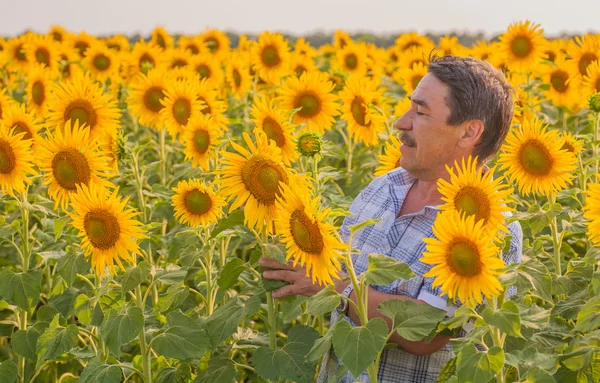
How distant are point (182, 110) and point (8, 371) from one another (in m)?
1.73

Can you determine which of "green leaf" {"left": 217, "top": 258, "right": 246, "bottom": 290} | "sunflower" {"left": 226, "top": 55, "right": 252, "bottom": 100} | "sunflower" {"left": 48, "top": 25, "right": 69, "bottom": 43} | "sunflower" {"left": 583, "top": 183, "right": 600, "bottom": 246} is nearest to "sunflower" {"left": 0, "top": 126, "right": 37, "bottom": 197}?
"green leaf" {"left": 217, "top": 258, "right": 246, "bottom": 290}

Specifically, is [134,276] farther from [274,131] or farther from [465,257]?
[465,257]

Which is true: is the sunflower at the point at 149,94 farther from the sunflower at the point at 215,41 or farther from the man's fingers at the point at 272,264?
the sunflower at the point at 215,41

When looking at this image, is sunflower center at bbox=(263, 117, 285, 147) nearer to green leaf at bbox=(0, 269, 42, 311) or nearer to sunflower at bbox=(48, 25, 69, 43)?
green leaf at bbox=(0, 269, 42, 311)

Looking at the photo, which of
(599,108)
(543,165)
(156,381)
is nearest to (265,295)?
(156,381)

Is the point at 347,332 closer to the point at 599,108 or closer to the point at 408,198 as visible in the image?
the point at 408,198

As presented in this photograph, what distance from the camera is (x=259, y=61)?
22.9ft

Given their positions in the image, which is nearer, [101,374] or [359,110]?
[101,374]

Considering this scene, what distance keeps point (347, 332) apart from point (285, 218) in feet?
1.13

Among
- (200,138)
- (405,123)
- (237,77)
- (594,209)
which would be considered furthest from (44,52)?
(594,209)

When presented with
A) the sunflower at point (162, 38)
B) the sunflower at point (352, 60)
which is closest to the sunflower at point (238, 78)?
the sunflower at point (352, 60)

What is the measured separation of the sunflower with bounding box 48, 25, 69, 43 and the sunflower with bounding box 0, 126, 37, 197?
547 cm

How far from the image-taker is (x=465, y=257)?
7.51ft

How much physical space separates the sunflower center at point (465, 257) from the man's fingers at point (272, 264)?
0.67 metres
